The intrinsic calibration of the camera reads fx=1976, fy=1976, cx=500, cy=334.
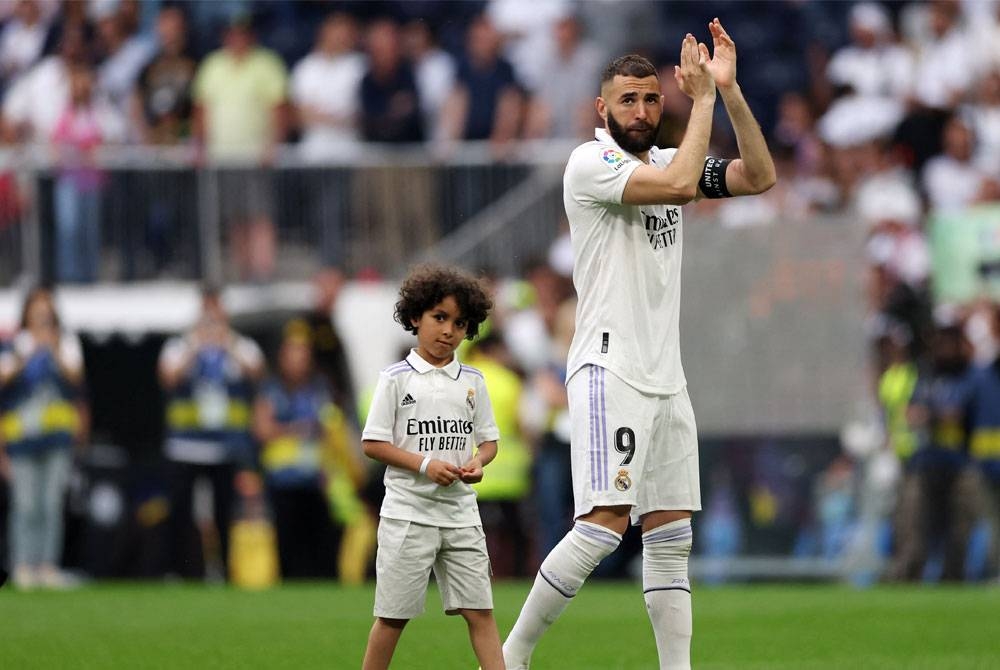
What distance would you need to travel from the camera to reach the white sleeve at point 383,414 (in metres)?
7.29

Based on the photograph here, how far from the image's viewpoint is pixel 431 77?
1969 cm

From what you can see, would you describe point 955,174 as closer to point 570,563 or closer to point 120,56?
point 120,56

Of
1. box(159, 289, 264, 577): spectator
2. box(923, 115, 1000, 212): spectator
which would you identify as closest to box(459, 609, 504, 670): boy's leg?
box(159, 289, 264, 577): spectator

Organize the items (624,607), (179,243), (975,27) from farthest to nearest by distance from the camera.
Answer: (975,27)
(179,243)
(624,607)

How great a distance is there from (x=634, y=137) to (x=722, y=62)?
17.8 inches

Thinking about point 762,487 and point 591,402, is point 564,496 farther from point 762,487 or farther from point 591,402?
point 591,402

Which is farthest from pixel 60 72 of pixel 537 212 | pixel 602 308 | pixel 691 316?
pixel 602 308

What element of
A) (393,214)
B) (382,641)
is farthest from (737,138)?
(393,214)

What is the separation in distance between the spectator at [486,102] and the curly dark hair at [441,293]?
11.7 metres

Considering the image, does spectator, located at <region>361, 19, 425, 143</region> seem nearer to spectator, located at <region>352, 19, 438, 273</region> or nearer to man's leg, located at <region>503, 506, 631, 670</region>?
spectator, located at <region>352, 19, 438, 273</region>

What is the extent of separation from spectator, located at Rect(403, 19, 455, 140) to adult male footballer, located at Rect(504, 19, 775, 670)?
1187 cm

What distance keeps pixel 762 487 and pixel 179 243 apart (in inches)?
233

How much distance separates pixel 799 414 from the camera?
17047 mm

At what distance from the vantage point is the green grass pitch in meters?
9.66
